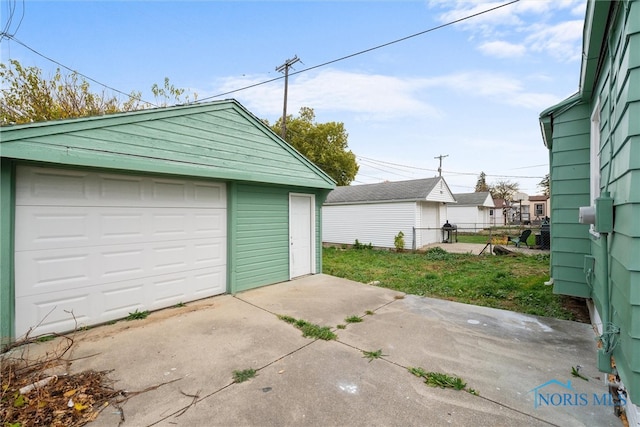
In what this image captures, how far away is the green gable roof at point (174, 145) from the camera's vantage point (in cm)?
328

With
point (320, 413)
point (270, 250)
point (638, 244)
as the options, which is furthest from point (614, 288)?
point (270, 250)

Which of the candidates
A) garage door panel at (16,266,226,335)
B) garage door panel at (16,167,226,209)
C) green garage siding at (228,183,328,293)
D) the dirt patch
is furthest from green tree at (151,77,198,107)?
the dirt patch

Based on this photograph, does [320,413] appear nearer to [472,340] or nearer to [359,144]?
[472,340]

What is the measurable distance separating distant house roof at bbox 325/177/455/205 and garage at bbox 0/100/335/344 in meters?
8.60

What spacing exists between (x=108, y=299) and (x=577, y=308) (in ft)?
25.2

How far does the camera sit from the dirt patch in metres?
4.17

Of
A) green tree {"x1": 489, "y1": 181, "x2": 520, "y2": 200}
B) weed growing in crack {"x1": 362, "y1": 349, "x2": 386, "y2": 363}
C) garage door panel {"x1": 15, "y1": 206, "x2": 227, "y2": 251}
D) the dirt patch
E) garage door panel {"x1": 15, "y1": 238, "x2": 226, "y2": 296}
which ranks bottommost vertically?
the dirt patch

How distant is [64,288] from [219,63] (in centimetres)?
868

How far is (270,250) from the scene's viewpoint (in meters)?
6.11

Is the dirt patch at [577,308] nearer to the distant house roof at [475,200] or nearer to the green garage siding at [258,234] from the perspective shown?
the green garage siding at [258,234]

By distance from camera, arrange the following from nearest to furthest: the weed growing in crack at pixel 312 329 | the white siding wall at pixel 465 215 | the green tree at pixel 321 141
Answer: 1. the weed growing in crack at pixel 312 329
2. the green tree at pixel 321 141
3. the white siding wall at pixel 465 215

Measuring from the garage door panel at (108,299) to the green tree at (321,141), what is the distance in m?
18.0

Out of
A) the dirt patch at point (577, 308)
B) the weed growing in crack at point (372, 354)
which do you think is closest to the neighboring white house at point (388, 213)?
the dirt patch at point (577, 308)

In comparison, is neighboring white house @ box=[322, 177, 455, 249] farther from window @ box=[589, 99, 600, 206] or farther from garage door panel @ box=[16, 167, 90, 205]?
garage door panel @ box=[16, 167, 90, 205]
